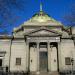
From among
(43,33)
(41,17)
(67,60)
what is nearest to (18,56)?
(43,33)

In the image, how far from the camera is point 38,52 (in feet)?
147

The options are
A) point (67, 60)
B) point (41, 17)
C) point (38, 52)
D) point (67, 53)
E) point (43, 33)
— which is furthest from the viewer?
point (41, 17)

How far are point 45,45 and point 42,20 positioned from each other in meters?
8.87

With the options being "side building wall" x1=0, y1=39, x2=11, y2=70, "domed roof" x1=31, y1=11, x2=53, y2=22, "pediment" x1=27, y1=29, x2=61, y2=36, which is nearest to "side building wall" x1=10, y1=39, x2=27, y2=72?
"side building wall" x1=0, y1=39, x2=11, y2=70

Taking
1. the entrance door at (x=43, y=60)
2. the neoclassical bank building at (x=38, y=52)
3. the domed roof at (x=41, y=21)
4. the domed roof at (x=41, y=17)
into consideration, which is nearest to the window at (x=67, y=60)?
the neoclassical bank building at (x=38, y=52)

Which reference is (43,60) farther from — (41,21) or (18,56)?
(41,21)

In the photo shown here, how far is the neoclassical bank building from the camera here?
4441cm

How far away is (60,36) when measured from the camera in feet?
147

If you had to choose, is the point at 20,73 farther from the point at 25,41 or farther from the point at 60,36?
the point at 60,36

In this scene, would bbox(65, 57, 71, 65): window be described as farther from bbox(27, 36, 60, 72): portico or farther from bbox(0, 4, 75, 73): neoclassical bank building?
bbox(27, 36, 60, 72): portico

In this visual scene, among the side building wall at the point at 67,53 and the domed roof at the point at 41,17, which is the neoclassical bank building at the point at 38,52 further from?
the domed roof at the point at 41,17

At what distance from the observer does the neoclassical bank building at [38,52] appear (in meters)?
44.4

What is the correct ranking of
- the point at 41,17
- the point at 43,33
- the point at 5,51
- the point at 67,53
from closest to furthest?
the point at 5,51, the point at 67,53, the point at 43,33, the point at 41,17

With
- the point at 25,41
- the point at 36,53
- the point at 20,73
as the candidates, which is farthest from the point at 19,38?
the point at 20,73
